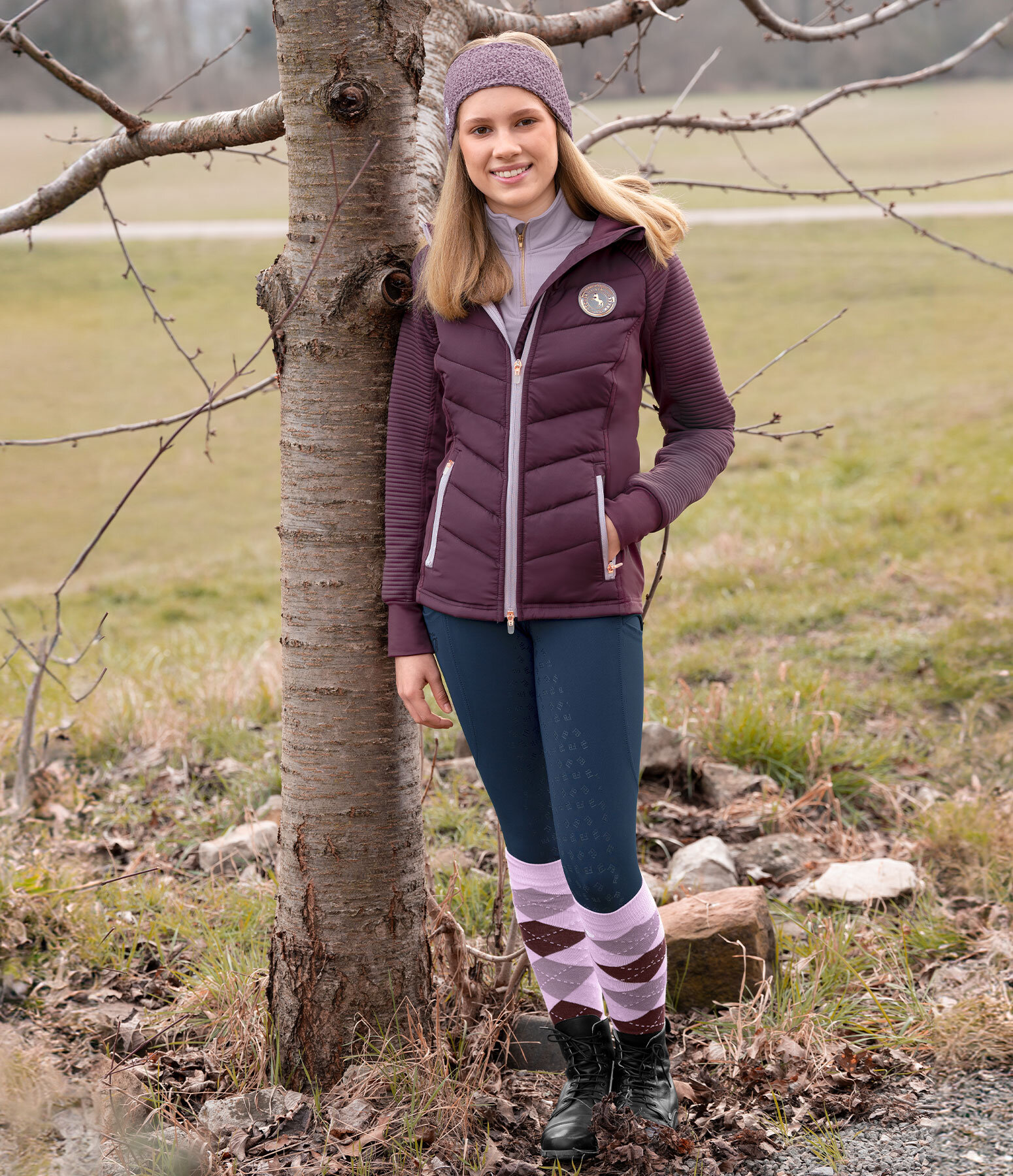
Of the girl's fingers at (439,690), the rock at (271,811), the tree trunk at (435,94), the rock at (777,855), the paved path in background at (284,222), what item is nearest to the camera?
the girl's fingers at (439,690)

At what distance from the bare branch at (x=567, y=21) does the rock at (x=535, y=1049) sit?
2396 mm

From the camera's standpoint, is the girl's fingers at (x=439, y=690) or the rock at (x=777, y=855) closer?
the girl's fingers at (x=439, y=690)

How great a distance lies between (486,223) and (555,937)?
1.36 m

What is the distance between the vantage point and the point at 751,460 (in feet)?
32.4

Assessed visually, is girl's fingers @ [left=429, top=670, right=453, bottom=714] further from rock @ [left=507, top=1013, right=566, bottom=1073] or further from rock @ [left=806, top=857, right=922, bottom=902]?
A: rock @ [left=806, top=857, right=922, bottom=902]

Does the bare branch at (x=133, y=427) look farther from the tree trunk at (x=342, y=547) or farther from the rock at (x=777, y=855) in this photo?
the rock at (x=777, y=855)

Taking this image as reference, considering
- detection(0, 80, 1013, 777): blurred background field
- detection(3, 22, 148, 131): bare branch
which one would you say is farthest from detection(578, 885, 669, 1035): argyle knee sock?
detection(3, 22, 148, 131): bare branch

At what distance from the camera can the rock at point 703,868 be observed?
9.64 ft

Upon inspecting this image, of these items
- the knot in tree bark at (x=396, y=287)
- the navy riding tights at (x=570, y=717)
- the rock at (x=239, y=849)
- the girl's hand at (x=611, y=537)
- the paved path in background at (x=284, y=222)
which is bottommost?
the rock at (x=239, y=849)

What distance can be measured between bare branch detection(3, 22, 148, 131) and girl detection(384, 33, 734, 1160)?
88 centimetres

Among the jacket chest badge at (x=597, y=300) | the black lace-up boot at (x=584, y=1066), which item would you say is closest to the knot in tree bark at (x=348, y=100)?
the jacket chest badge at (x=597, y=300)

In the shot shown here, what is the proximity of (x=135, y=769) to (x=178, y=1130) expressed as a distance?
6.91 feet

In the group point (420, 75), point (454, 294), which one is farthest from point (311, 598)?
point (420, 75)

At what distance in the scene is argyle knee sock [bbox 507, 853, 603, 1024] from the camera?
208 cm
